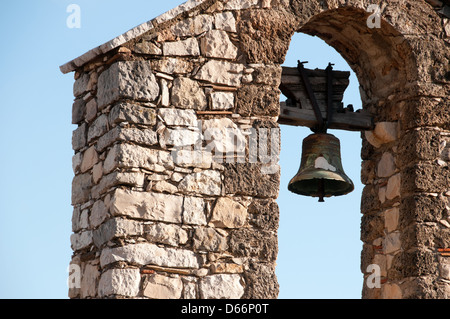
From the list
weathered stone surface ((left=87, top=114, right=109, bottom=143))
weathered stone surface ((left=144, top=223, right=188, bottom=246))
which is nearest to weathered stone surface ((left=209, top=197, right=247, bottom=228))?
weathered stone surface ((left=144, top=223, right=188, bottom=246))

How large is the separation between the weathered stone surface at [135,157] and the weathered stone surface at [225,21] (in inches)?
39.8

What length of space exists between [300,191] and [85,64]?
195 centimetres

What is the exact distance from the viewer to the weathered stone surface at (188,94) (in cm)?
680

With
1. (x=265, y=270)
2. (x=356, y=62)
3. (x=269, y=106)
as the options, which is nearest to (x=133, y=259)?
(x=265, y=270)

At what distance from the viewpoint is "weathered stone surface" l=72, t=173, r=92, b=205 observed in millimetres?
7047

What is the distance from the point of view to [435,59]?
7.57m

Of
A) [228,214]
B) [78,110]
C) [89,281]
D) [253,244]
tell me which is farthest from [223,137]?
[89,281]

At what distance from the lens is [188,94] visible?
6832 millimetres

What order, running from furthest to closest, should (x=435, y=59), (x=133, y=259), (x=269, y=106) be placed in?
(x=435, y=59) < (x=269, y=106) < (x=133, y=259)

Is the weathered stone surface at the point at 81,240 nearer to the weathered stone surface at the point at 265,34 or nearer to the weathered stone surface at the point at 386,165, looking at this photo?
the weathered stone surface at the point at 265,34

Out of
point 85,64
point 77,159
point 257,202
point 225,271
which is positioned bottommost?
point 225,271

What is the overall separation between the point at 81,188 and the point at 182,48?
4.01 feet

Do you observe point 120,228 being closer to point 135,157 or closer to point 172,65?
point 135,157

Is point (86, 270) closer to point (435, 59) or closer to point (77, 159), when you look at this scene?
point (77, 159)
